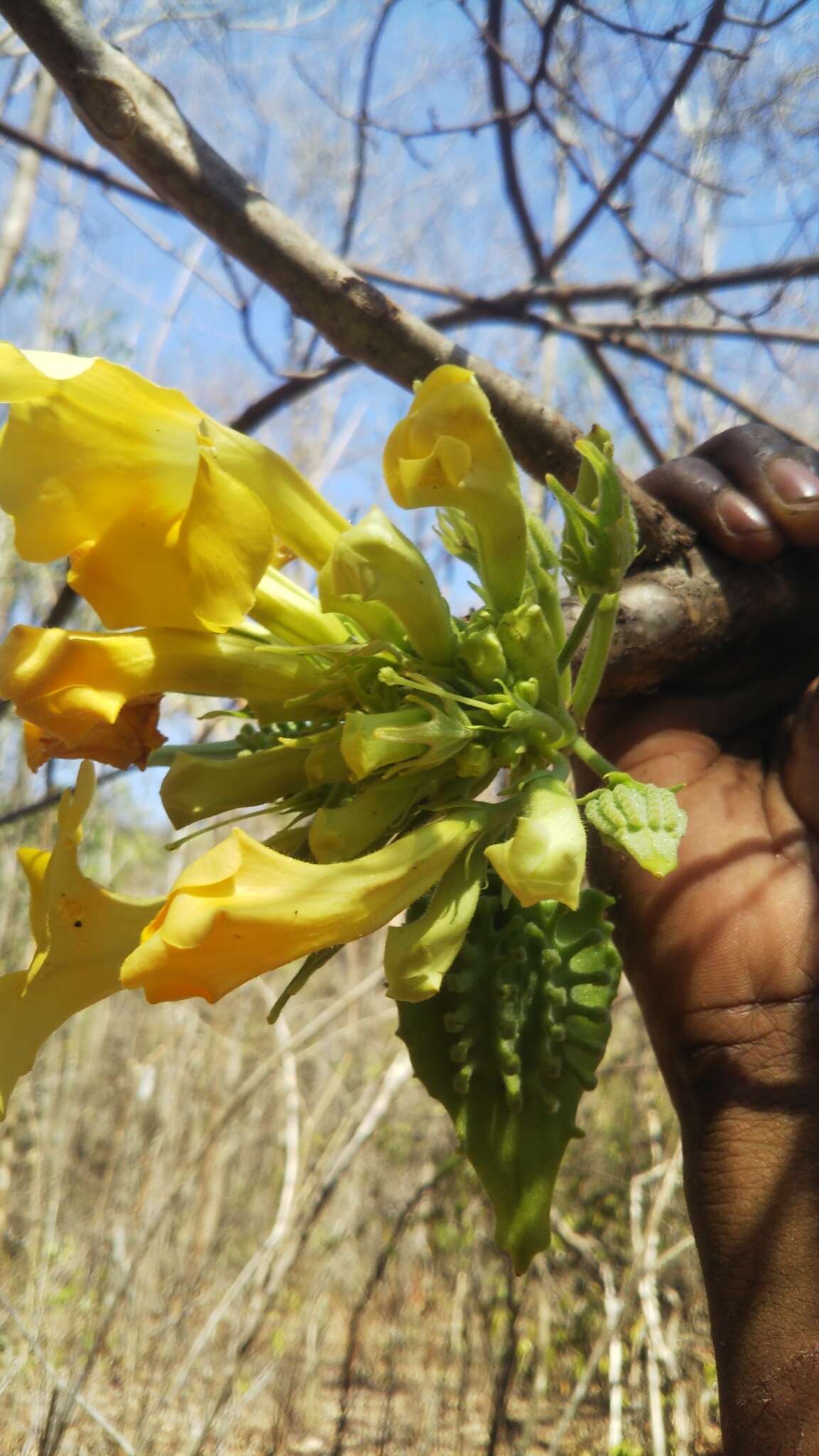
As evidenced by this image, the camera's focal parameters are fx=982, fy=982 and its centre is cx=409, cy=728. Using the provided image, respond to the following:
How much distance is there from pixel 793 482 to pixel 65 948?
3.03 feet

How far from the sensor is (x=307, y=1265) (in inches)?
175

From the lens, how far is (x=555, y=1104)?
0.79 metres

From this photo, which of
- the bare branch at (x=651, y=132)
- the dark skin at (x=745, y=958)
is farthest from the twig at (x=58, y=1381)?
the bare branch at (x=651, y=132)

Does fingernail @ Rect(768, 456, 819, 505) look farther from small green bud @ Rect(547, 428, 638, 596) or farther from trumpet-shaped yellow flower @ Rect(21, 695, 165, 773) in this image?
trumpet-shaped yellow flower @ Rect(21, 695, 165, 773)

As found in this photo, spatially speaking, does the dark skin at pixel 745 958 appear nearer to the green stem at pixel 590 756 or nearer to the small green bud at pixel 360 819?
the green stem at pixel 590 756

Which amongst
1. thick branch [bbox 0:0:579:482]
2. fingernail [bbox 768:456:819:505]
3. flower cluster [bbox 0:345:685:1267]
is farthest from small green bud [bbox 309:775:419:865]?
fingernail [bbox 768:456:819:505]

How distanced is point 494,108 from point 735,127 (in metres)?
0.47

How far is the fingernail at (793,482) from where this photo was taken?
3.73ft

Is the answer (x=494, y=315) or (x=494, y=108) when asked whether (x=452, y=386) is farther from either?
(x=494, y=108)

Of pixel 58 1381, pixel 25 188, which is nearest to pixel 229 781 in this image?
pixel 58 1381

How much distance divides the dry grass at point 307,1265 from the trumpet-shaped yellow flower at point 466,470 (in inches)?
88.2

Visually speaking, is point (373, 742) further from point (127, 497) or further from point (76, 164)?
point (76, 164)

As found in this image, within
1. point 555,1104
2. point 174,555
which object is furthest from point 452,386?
point 555,1104

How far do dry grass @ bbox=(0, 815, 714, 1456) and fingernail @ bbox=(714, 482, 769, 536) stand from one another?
213cm
